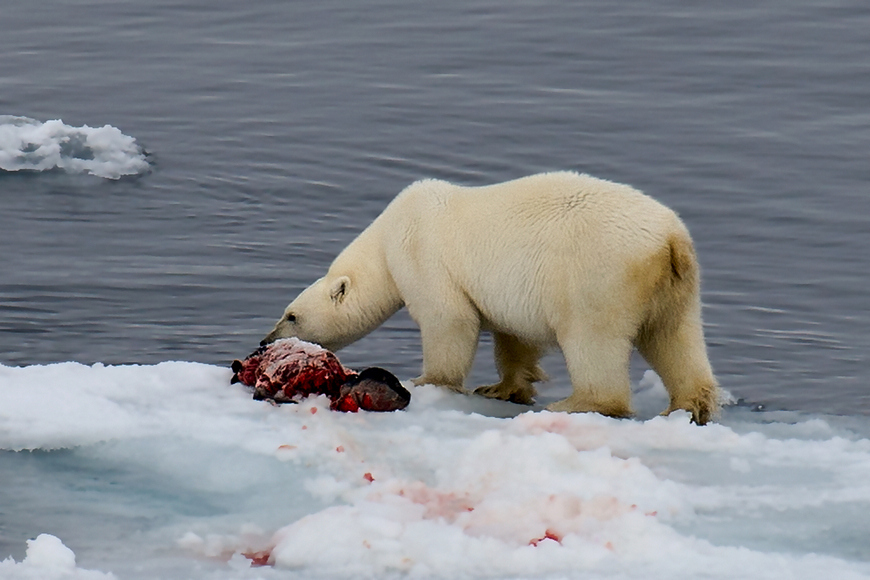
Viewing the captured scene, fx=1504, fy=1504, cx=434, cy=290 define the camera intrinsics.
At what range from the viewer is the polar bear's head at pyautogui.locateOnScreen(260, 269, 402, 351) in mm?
7371

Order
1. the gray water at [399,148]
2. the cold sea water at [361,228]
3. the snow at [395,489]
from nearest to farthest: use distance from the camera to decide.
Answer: the snow at [395,489] → the cold sea water at [361,228] → the gray water at [399,148]

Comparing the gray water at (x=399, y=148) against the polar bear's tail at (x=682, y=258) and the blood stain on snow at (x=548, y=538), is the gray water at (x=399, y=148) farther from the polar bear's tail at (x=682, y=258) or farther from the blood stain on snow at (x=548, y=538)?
the blood stain on snow at (x=548, y=538)

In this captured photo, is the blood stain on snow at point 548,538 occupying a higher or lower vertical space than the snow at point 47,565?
higher

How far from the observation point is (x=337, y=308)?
24.3ft

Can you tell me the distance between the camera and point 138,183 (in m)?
12.2

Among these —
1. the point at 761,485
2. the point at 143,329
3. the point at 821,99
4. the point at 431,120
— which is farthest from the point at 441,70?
the point at 761,485

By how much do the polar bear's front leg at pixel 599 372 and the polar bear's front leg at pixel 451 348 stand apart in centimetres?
61

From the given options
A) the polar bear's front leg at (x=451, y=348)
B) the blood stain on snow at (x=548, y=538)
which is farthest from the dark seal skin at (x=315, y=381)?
the blood stain on snow at (x=548, y=538)

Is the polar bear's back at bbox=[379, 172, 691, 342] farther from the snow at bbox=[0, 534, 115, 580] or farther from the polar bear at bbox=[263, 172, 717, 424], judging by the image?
the snow at bbox=[0, 534, 115, 580]

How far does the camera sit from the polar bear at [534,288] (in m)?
6.39

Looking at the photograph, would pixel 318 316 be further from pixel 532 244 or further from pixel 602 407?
pixel 602 407

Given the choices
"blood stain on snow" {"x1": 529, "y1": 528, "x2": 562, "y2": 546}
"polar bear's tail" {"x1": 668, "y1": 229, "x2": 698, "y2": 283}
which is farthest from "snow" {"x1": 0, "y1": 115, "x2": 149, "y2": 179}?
"blood stain on snow" {"x1": 529, "y1": 528, "x2": 562, "y2": 546}

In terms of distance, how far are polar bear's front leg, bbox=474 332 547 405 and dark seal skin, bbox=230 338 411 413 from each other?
0.82 meters

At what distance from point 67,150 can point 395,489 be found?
802 centimetres
